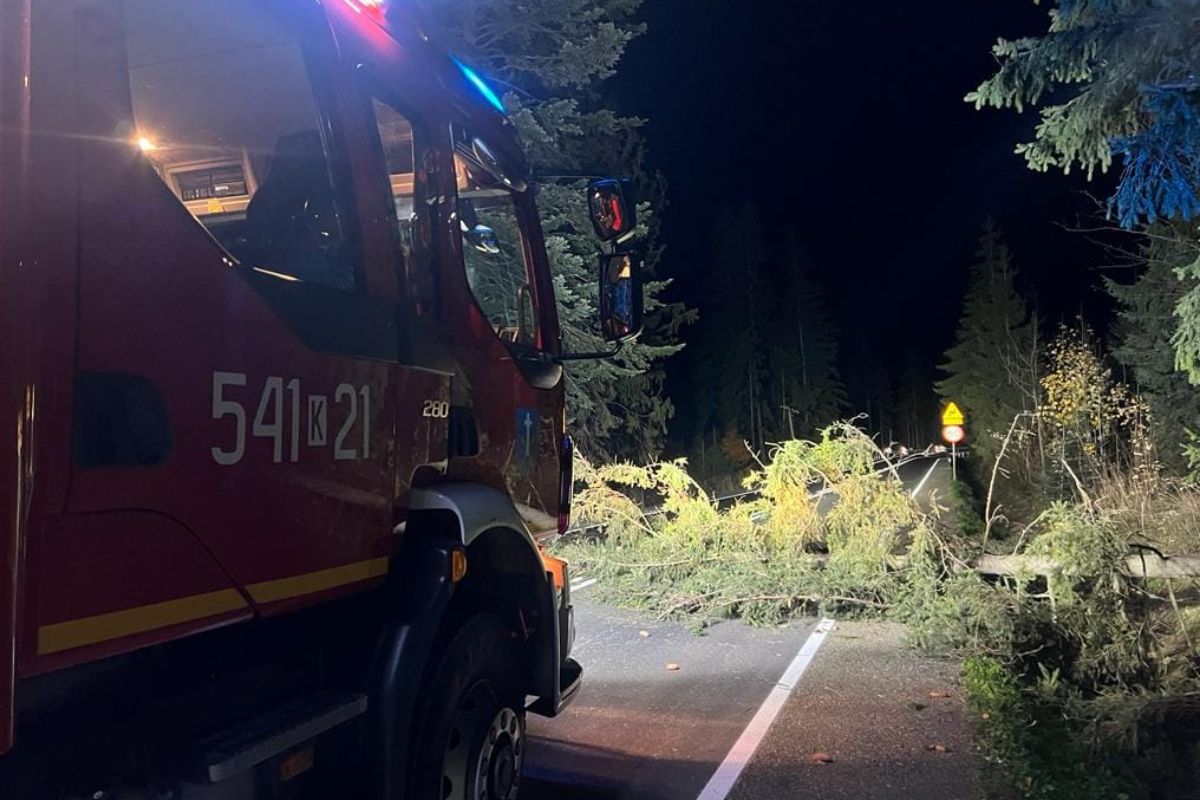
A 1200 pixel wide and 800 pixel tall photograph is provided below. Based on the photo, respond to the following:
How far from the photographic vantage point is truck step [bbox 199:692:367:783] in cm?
224

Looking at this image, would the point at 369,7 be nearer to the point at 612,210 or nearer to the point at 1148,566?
the point at 612,210

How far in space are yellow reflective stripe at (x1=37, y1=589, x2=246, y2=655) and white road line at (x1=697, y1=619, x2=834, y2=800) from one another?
128 inches

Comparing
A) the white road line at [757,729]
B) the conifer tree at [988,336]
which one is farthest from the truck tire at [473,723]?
the conifer tree at [988,336]

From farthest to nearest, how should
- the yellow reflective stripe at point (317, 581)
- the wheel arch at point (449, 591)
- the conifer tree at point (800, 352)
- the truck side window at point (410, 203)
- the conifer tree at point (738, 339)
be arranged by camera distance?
the conifer tree at point (800, 352) < the conifer tree at point (738, 339) < the truck side window at point (410, 203) < the wheel arch at point (449, 591) < the yellow reflective stripe at point (317, 581)

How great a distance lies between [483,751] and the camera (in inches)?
138

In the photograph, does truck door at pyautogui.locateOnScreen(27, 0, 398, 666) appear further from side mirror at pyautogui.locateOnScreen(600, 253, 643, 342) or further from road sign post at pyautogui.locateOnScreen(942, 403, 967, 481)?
road sign post at pyautogui.locateOnScreen(942, 403, 967, 481)

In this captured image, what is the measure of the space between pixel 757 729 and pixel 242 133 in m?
4.64

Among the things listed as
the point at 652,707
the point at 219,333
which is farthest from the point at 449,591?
the point at 652,707

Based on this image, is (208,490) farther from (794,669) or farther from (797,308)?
(797,308)

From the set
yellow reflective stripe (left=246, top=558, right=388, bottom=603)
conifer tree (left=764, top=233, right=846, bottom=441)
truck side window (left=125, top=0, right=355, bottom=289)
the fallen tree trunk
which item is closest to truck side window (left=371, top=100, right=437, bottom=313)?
truck side window (left=125, top=0, right=355, bottom=289)

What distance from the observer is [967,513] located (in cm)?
1172

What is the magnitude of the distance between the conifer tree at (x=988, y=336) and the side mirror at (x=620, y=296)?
44.7m

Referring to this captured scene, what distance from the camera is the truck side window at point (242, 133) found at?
244 centimetres

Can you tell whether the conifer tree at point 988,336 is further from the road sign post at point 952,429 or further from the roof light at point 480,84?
the roof light at point 480,84
